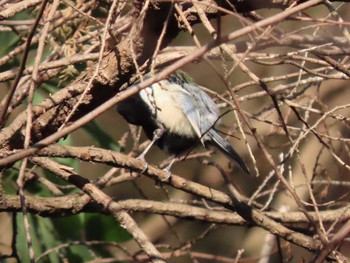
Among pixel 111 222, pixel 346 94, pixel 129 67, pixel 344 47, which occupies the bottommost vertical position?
pixel 346 94

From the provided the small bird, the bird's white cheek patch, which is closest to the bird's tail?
the small bird

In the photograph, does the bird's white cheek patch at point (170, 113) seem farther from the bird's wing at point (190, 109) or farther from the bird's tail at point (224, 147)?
Answer: the bird's tail at point (224, 147)

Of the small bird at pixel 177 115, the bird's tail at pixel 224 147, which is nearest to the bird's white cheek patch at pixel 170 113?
the small bird at pixel 177 115

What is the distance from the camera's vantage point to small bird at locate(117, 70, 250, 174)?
3588mm

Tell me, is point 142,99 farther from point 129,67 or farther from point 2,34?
point 129,67

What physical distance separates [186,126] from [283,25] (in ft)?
7.06

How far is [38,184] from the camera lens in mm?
3430

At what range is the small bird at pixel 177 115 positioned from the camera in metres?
3.59

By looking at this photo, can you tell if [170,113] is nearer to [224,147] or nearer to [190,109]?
[190,109]

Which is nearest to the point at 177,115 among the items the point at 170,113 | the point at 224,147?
the point at 170,113

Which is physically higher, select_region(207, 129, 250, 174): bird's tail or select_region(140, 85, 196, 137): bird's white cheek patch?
select_region(140, 85, 196, 137): bird's white cheek patch

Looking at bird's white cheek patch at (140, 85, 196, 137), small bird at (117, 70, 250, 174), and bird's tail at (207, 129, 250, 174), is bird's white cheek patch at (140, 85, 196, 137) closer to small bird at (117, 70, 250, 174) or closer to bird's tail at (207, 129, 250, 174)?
small bird at (117, 70, 250, 174)

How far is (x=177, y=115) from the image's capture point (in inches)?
145

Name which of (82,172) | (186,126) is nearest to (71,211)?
(186,126)
